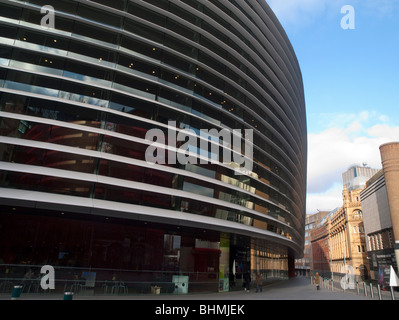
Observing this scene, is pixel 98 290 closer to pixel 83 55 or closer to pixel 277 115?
pixel 83 55

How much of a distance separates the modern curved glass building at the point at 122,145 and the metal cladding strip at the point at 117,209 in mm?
80

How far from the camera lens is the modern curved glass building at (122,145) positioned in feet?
58.6

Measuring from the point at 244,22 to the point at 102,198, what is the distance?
24.2 meters

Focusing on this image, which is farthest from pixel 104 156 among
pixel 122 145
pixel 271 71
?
pixel 271 71

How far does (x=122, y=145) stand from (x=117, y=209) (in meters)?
4.67

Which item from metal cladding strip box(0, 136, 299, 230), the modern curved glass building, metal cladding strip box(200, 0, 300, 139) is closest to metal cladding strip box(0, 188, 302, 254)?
the modern curved glass building

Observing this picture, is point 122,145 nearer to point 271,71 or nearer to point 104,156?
point 104,156

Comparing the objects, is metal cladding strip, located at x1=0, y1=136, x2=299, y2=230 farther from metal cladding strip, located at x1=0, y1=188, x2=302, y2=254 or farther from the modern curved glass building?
metal cladding strip, located at x1=0, y1=188, x2=302, y2=254

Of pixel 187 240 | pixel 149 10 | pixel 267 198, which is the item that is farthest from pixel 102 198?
pixel 267 198

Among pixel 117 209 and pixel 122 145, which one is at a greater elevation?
pixel 122 145

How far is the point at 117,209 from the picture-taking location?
18.2m

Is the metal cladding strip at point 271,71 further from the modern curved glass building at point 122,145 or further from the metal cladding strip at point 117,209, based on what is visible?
the metal cladding strip at point 117,209

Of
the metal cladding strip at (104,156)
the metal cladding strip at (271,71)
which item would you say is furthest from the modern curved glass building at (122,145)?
the metal cladding strip at (271,71)

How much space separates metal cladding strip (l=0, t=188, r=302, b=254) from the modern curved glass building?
0.26ft
